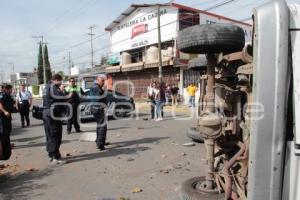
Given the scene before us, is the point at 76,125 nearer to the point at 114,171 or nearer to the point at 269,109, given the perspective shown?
the point at 114,171

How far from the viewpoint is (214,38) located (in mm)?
3824

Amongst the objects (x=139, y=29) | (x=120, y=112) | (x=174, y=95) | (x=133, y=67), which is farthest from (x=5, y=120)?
(x=139, y=29)

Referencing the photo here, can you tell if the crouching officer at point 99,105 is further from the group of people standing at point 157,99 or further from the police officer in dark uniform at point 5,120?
the group of people standing at point 157,99

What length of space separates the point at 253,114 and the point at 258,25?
65 cm

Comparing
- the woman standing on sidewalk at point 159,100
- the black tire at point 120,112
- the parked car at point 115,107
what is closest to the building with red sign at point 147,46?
the parked car at point 115,107

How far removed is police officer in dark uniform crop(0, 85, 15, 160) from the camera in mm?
6320

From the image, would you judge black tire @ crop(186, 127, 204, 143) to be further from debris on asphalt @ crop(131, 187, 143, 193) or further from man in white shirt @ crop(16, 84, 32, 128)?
man in white shirt @ crop(16, 84, 32, 128)

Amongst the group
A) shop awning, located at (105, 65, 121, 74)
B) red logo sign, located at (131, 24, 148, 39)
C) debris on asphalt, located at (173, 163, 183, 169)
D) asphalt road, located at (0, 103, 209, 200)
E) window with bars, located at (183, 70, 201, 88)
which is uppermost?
red logo sign, located at (131, 24, 148, 39)

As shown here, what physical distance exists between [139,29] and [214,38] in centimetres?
3196

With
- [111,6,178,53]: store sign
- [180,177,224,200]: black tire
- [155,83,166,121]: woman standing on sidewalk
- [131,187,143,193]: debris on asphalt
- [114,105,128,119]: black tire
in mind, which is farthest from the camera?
[111,6,178,53]: store sign

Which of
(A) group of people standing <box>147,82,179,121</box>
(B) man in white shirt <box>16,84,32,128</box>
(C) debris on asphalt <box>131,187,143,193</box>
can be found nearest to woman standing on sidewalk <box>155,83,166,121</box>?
(A) group of people standing <box>147,82,179,121</box>

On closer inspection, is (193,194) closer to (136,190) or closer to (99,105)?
(136,190)

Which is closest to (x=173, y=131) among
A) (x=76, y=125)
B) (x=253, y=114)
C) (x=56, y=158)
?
(x=76, y=125)

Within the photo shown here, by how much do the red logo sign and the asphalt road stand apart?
1001 inches
